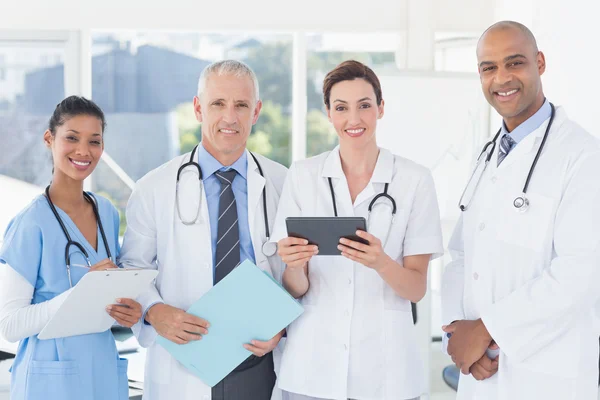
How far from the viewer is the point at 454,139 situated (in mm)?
4098

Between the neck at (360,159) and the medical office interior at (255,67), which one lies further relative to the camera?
the medical office interior at (255,67)

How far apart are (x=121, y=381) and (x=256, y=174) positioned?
0.77 meters

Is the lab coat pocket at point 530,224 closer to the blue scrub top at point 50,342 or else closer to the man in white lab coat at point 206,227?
the man in white lab coat at point 206,227

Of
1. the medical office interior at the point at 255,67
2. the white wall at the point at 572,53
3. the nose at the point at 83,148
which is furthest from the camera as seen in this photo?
the medical office interior at the point at 255,67

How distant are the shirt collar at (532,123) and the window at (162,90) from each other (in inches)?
120

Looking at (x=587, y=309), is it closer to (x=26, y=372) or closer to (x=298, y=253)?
(x=298, y=253)

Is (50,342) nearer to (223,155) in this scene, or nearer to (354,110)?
(223,155)

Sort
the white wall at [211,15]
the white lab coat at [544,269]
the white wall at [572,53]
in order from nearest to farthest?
the white lab coat at [544,269], the white wall at [572,53], the white wall at [211,15]

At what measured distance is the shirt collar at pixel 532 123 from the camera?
1.82m

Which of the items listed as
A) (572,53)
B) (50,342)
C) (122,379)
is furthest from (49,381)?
(572,53)

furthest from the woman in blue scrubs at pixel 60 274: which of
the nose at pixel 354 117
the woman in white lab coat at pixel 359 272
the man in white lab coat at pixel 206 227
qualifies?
the nose at pixel 354 117

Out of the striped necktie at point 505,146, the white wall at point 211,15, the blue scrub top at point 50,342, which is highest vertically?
the white wall at point 211,15

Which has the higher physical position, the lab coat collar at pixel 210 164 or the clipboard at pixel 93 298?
the lab coat collar at pixel 210 164

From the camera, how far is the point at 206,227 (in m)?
2.09
